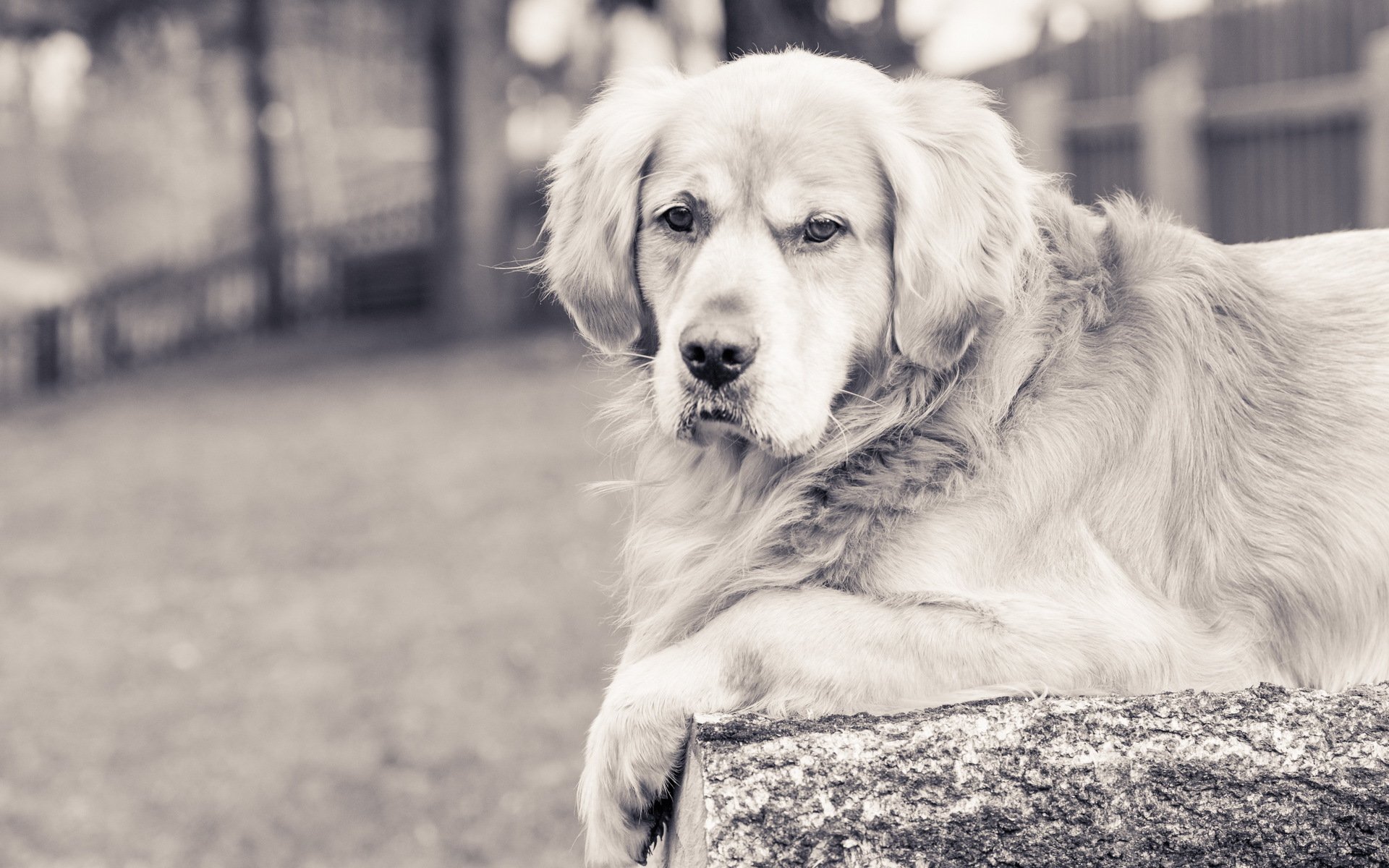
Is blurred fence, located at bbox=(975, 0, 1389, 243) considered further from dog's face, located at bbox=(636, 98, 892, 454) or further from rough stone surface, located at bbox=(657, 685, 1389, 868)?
rough stone surface, located at bbox=(657, 685, 1389, 868)

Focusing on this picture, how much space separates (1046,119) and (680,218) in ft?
25.2

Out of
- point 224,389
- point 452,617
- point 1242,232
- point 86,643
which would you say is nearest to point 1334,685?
point 452,617

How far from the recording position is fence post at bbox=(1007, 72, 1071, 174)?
9922 millimetres

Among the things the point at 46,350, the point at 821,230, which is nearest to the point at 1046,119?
the point at 821,230

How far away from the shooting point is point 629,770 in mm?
2420

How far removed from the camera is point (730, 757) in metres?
2.18

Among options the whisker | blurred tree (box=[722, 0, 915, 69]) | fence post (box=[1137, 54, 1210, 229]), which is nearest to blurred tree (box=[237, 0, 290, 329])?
blurred tree (box=[722, 0, 915, 69])

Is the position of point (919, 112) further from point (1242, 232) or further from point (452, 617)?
point (1242, 232)

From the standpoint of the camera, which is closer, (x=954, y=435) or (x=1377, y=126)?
(x=954, y=435)

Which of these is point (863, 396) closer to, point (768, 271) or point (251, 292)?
point (768, 271)

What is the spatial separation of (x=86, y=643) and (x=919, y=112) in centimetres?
627

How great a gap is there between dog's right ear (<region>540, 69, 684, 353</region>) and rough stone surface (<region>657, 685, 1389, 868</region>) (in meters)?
1.16

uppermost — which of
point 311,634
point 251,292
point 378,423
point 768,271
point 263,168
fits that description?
point 263,168

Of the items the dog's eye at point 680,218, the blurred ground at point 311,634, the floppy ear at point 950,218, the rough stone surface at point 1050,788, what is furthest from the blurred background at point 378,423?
the rough stone surface at point 1050,788
